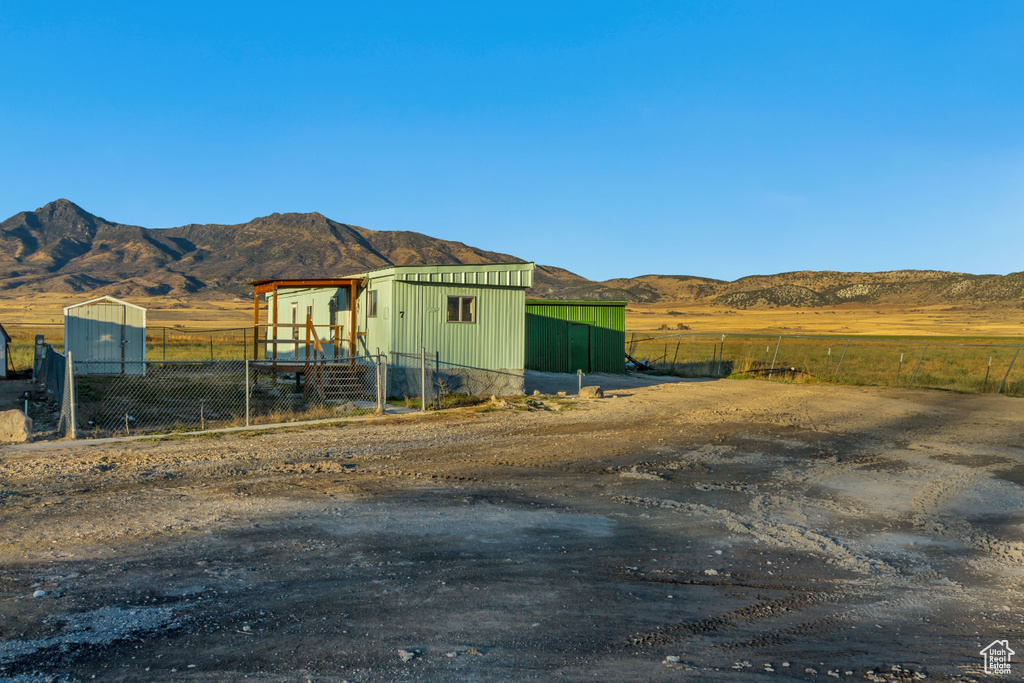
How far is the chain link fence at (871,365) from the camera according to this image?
87.8 feet

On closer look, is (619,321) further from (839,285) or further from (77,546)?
(839,285)

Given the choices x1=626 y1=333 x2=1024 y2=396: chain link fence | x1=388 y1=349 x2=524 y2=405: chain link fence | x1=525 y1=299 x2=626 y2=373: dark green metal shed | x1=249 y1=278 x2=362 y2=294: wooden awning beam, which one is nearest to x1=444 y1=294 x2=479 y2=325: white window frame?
x1=388 y1=349 x2=524 y2=405: chain link fence

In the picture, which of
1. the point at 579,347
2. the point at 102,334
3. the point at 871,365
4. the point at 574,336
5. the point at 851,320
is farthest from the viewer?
the point at 851,320

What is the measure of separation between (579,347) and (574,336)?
516mm

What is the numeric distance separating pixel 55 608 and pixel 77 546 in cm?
162

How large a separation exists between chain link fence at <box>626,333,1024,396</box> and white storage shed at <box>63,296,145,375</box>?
20596 mm

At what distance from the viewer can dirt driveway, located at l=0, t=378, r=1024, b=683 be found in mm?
4695

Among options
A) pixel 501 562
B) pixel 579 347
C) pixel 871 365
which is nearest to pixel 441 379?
pixel 579 347

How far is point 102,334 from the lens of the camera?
26.8 meters

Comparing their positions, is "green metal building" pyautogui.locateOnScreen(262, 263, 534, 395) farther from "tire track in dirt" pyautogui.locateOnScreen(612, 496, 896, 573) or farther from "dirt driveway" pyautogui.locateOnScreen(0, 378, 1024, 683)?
"tire track in dirt" pyautogui.locateOnScreen(612, 496, 896, 573)

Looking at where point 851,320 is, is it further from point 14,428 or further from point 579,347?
point 14,428

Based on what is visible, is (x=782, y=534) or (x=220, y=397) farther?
(x=220, y=397)

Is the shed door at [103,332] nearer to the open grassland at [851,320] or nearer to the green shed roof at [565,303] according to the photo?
the green shed roof at [565,303]

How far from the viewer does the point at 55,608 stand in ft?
17.4
